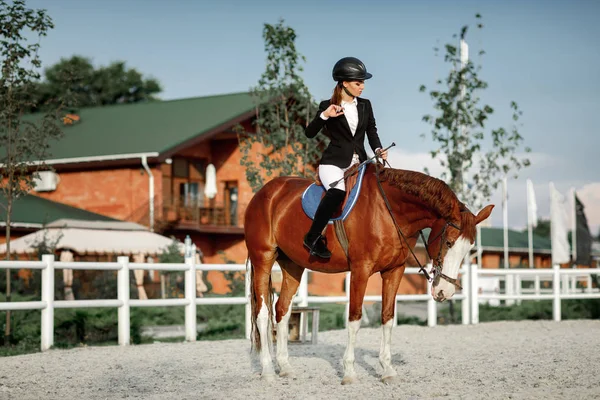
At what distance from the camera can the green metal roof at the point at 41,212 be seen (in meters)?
29.7

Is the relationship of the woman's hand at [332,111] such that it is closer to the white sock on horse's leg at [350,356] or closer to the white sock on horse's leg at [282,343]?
the white sock on horse's leg at [350,356]

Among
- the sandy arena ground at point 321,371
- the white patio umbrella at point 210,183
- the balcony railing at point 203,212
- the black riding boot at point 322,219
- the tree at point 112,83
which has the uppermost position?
the tree at point 112,83

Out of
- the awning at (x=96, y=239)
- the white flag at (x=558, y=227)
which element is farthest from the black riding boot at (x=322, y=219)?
the white flag at (x=558, y=227)

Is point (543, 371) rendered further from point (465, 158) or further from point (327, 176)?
point (465, 158)

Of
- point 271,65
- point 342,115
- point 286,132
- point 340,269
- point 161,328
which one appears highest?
point 271,65

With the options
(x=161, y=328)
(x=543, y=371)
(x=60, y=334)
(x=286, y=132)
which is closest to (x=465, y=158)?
(x=286, y=132)

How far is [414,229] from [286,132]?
11.2 metres

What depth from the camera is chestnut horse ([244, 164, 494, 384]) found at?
7.88 m

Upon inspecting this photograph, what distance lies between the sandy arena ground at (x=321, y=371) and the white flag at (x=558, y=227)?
12.5 m

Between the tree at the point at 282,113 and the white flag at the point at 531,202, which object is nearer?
the tree at the point at 282,113

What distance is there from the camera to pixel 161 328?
62.8 ft

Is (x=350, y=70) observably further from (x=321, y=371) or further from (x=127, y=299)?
(x=127, y=299)

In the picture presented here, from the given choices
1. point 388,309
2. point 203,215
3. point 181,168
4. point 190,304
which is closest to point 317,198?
point 388,309

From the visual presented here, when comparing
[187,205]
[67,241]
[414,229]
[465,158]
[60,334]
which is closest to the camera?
[414,229]
